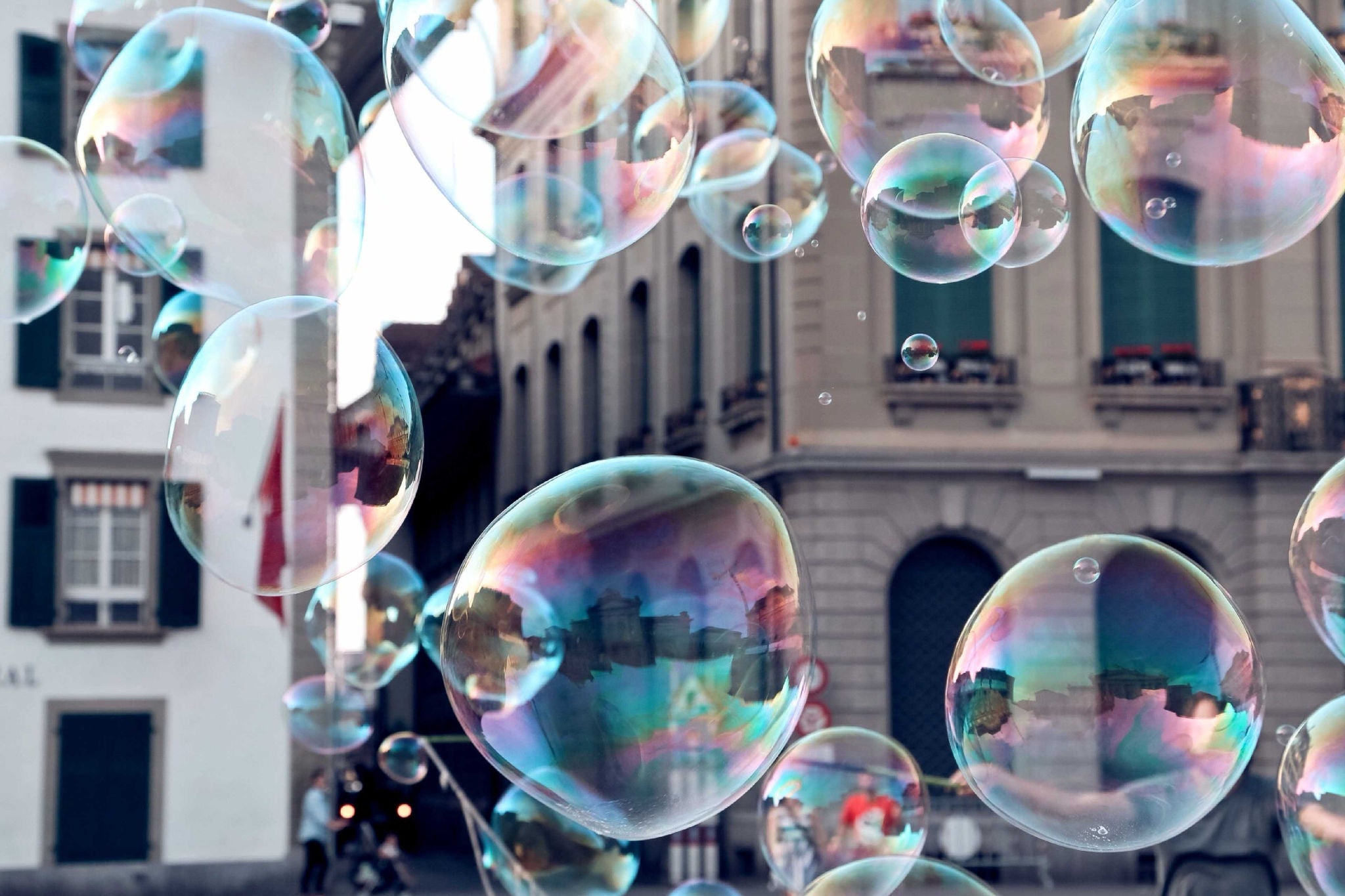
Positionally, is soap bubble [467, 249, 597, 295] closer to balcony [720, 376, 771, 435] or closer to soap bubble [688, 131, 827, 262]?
soap bubble [688, 131, 827, 262]

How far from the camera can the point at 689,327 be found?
2602cm

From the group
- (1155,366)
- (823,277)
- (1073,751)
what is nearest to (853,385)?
(823,277)

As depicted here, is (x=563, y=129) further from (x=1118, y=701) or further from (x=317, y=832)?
(x=317, y=832)

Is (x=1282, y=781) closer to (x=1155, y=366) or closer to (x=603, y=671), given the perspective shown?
(x=603, y=671)

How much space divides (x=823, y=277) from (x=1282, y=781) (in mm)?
15147

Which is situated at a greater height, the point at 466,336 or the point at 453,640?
the point at 466,336

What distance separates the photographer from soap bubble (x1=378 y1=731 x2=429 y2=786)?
12055mm

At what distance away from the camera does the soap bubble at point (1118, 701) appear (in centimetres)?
662

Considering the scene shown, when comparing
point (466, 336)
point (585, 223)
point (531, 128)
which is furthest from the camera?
point (466, 336)

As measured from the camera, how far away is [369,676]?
12.4 metres

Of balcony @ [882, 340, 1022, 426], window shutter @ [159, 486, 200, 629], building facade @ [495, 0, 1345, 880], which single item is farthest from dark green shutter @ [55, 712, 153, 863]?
balcony @ [882, 340, 1022, 426]

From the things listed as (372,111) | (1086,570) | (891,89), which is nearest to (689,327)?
(372,111)

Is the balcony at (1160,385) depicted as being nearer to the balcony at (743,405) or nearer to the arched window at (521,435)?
the balcony at (743,405)

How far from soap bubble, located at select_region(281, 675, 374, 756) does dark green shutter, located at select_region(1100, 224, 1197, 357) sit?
11.5 metres
